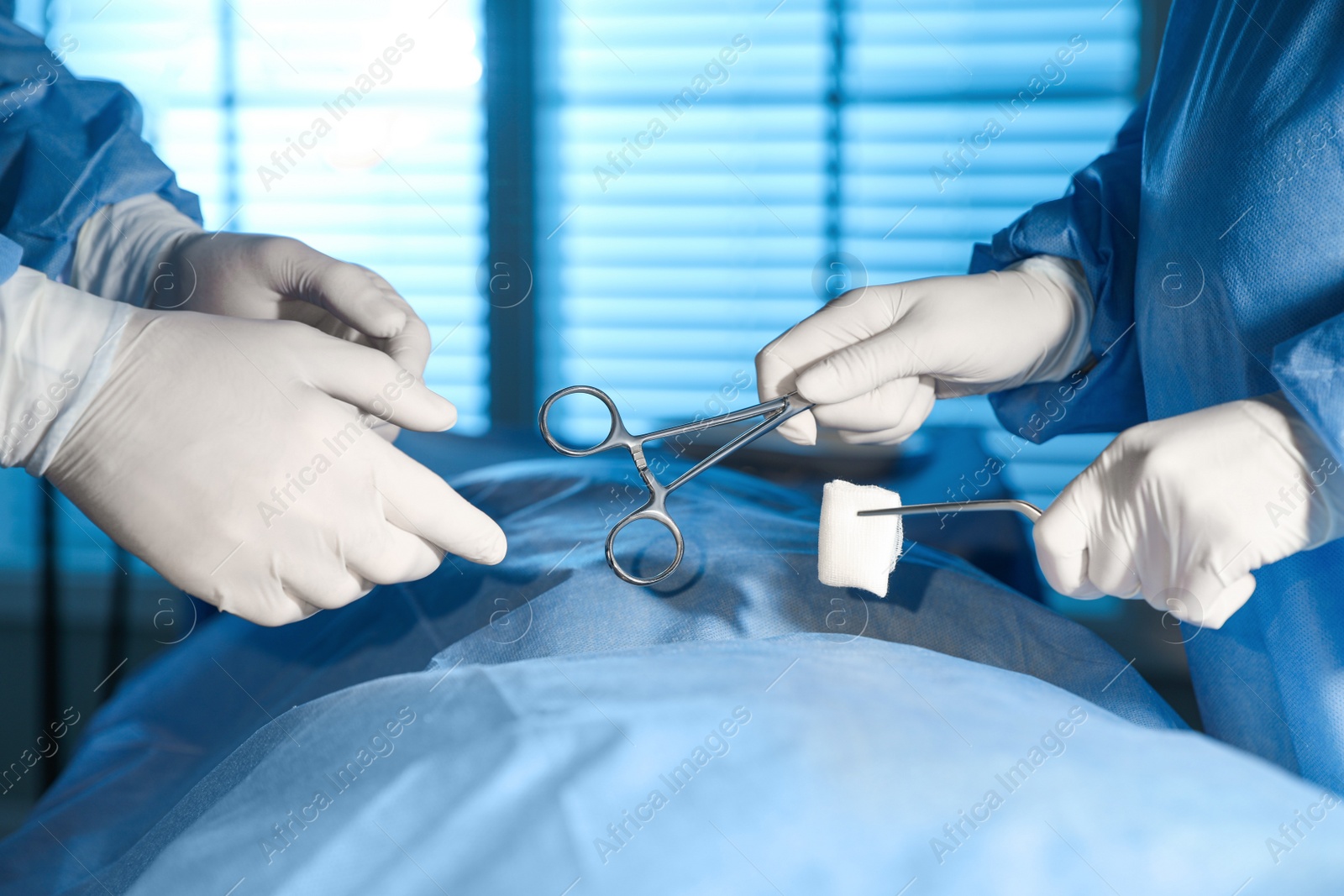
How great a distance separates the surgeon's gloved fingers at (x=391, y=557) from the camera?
746mm

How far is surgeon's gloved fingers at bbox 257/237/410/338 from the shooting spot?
2.89 ft

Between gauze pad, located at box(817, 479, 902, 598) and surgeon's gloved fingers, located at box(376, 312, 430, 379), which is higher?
surgeon's gloved fingers, located at box(376, 312, 430, 379)

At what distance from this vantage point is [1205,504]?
0.64 m

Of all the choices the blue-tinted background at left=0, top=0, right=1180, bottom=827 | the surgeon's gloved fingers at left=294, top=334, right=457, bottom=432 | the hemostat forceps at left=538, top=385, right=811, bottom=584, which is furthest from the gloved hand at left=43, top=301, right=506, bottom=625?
the blue-tinted background at left=0, top=0, right=1180, bottom=827

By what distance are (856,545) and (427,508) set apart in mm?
384

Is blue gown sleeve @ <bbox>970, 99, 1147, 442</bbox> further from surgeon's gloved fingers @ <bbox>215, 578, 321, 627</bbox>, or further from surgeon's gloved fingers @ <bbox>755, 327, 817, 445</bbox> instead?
surgeon's gloved fingers @ <bbox>215, 578, 321, 627</bbox>

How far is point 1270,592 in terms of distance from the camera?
73 centimetres

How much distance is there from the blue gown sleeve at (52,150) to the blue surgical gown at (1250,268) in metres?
1.08

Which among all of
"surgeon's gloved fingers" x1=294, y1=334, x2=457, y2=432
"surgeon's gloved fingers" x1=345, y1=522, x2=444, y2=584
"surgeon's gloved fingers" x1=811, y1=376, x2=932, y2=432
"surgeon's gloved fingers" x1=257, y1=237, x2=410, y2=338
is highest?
"surgeon's gloved fingers" x1=257, y1=237, x2=410, y2=338

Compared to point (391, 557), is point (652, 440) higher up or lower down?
higher up

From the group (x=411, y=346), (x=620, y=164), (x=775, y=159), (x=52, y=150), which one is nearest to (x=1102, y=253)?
(x=411, y=346)

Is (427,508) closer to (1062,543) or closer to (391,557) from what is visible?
(391,557)

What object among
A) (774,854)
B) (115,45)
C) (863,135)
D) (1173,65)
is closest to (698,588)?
(774,854)

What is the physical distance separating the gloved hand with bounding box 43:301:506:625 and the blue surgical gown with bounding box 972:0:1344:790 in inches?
25.9
